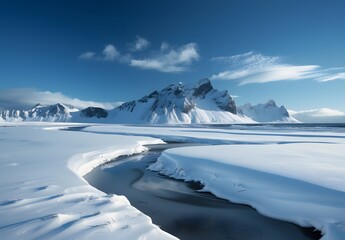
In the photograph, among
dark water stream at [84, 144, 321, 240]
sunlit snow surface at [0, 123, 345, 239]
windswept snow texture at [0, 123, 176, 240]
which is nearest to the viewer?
windswept snow texture at [0, 123, 176, 240]

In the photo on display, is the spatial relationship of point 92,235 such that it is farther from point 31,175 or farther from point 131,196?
point 31,175

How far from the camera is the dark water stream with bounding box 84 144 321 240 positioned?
304 inches

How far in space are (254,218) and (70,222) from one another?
613cm

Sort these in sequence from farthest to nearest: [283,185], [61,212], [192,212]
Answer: [283,185]
[192,212]
[61,212]

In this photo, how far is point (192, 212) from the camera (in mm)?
9656

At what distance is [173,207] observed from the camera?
10.2 m

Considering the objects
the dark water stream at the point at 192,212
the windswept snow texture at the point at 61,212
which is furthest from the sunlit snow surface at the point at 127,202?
the dark water stream at the point at 192,212

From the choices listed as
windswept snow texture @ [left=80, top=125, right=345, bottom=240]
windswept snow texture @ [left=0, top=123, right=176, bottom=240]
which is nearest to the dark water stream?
windswept snow texture @ [left=80, top=125, right=345, bottom=240]

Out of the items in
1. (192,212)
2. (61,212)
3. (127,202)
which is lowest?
(192,212)

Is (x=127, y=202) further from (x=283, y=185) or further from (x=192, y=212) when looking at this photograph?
(x=283, y=185)

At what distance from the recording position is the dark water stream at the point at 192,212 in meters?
7.72

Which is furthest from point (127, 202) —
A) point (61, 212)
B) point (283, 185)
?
point (283, 185)

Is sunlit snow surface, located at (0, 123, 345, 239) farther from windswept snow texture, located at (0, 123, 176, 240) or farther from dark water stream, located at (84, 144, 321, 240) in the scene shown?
dark water stream, located at (84, 144, 321, 240)

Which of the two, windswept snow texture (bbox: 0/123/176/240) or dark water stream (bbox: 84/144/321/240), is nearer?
windswept snow texture (bbox: 0/123/176/240)
